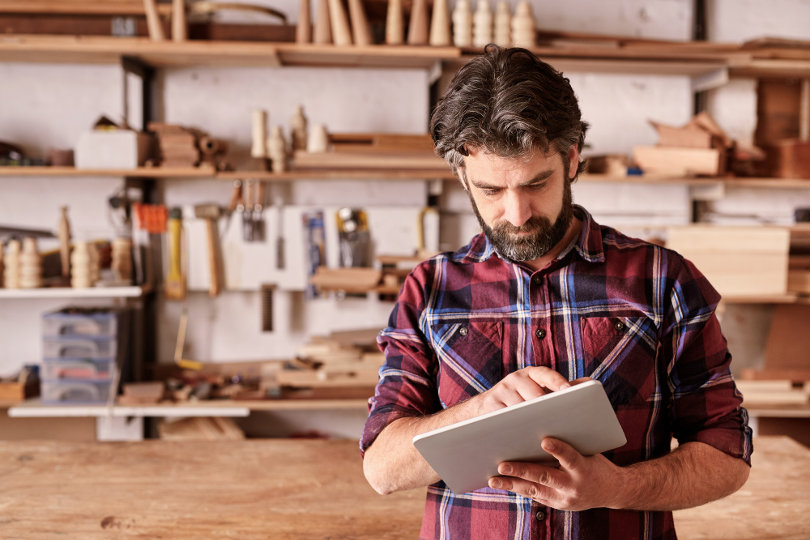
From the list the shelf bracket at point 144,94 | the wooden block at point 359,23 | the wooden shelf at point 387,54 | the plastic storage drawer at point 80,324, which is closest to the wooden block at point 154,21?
the wooden shelf at point 387,54

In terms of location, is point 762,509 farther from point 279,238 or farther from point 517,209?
point 279,238

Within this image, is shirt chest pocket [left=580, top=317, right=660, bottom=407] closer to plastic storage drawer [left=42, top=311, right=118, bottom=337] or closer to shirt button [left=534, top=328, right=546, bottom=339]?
shirt button [left=534, top=328, right=546, bottom=339]

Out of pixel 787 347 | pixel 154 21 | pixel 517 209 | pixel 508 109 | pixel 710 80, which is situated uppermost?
pixel 154 21

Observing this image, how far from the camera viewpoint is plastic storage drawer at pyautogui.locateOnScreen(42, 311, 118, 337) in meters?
2.92

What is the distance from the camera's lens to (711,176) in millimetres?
3158

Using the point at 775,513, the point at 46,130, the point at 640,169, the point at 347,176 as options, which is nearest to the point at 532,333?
the point at 775,513

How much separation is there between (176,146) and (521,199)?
2.20m

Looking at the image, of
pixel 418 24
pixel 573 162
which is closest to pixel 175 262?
pixel 418 24

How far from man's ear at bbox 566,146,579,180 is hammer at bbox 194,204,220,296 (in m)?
2.23

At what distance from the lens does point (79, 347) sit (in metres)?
2.95

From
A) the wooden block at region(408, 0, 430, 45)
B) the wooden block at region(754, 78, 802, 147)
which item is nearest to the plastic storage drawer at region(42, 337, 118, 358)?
the wooden block at region(408, 0, 430, 45)

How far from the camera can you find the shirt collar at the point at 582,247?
1251mm

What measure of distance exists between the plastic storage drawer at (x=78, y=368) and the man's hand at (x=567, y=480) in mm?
2400

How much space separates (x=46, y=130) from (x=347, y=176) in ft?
4.93
